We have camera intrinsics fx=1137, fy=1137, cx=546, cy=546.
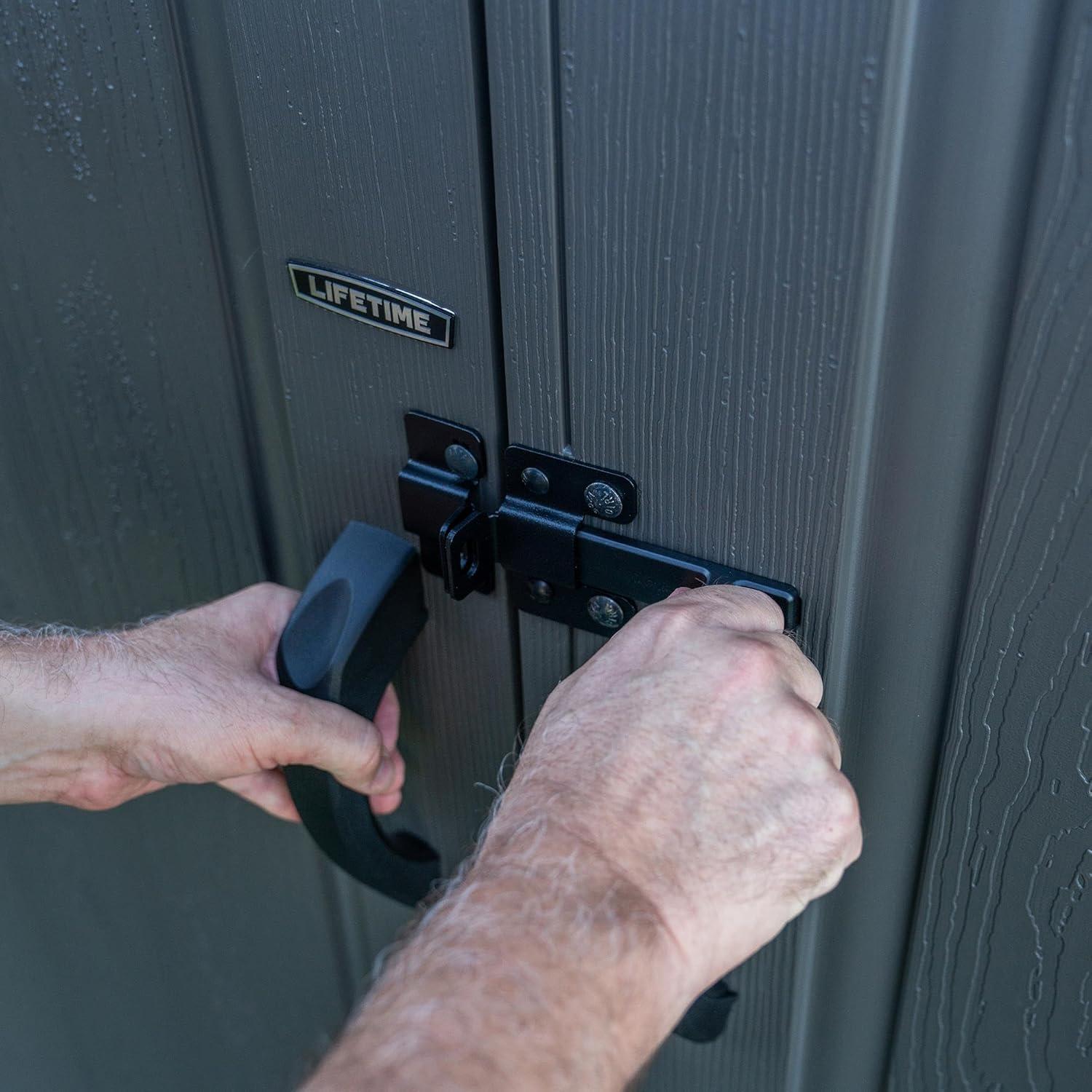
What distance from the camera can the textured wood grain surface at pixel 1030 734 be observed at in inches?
21.6

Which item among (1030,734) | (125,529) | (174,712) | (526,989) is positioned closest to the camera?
(526,989)

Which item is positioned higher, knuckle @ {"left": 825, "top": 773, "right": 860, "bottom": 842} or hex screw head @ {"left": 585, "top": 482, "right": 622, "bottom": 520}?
hex screw head @ {"left": 585, "top": 482, "right": 622, "bottom": 520}

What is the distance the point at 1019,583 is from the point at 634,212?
0.98 ft

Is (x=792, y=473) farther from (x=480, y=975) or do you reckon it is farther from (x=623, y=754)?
(x=480, y=975)

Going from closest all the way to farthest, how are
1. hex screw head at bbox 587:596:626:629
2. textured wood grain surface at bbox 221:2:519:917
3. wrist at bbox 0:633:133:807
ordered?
A: 1. textured wood grain surface at bbox 221:2:519:917
2. hex screw head at bbox 587:596:626:629
3. wrist at bbox 0:633:133:807

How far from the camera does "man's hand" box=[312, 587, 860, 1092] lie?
55 centimetres

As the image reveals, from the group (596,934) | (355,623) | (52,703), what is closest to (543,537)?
(355,623)

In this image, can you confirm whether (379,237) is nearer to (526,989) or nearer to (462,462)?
(462,462)

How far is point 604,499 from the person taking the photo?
2.44 ft

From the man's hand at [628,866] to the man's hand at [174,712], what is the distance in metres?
0.26

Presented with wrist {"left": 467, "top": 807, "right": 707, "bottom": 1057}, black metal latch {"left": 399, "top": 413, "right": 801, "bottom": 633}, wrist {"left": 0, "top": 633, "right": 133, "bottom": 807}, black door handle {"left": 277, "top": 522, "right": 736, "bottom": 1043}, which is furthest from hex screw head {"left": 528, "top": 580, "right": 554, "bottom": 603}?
wrist {"left": 0, "top": 633, "right": 133, "bottom": 807}

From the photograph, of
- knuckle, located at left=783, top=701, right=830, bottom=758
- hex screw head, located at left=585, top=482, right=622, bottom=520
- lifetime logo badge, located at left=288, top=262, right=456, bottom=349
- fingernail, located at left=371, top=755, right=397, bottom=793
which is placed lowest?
fingernail, located at left=371, top=755, right=397, bottom=793

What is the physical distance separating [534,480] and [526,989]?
334mm

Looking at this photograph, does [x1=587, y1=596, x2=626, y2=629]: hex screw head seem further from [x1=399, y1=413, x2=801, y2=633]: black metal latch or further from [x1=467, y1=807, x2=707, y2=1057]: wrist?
[x1=467, y1=807, x2=707, y2=1057]: wrist
